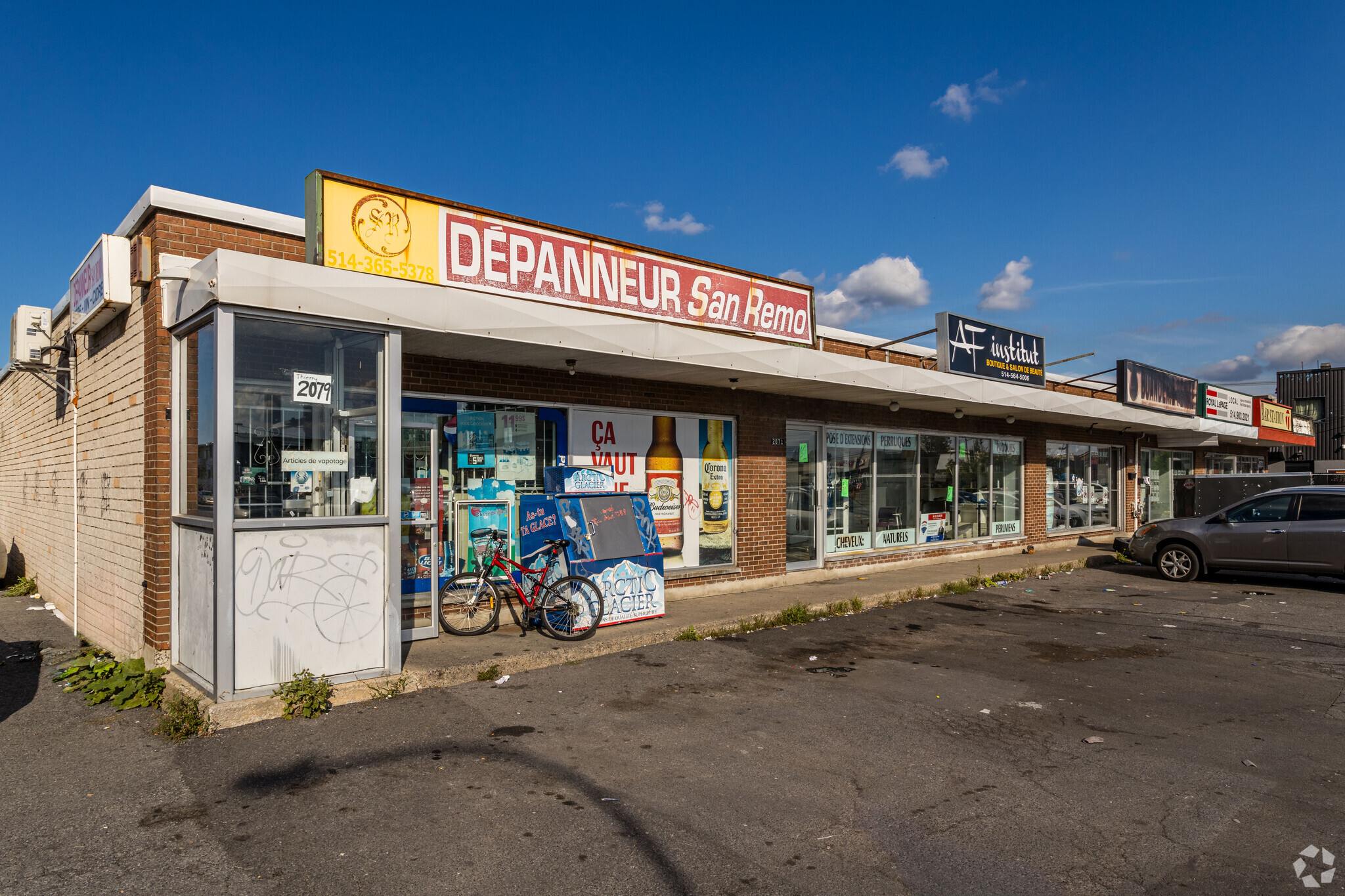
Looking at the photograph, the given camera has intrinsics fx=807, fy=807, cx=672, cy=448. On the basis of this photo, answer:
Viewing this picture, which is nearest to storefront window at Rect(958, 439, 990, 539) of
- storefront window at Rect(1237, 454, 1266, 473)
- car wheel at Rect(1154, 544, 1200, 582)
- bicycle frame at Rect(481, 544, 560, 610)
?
car wheel at Rect(1154, 544, 1200, 582)

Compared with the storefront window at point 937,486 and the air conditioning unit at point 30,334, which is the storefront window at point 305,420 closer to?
Result: the air conditioning unit at point 30,334

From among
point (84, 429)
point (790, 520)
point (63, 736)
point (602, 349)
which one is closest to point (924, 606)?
point (790, 520)

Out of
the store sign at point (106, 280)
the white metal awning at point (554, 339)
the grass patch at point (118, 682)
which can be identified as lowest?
the grass patch at point (118, 682)

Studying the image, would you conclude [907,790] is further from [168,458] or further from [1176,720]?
[168,458]

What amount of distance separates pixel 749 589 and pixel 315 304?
7.48 metres

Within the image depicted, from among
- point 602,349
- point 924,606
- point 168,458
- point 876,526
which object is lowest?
point 924,606

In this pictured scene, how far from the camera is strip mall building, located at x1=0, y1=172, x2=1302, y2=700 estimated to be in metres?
6.10

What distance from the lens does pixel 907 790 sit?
15.6 feet

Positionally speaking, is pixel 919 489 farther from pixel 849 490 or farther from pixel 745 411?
pixel 745 411

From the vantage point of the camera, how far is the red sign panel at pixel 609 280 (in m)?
7.94

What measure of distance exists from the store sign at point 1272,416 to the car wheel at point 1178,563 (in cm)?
1515

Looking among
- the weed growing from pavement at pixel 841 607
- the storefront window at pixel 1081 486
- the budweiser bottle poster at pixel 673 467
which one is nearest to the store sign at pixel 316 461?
the budweiser bottle poster at pixel 673 467

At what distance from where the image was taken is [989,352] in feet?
47.6

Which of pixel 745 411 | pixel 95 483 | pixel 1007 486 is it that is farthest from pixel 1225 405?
pixel 95 483
